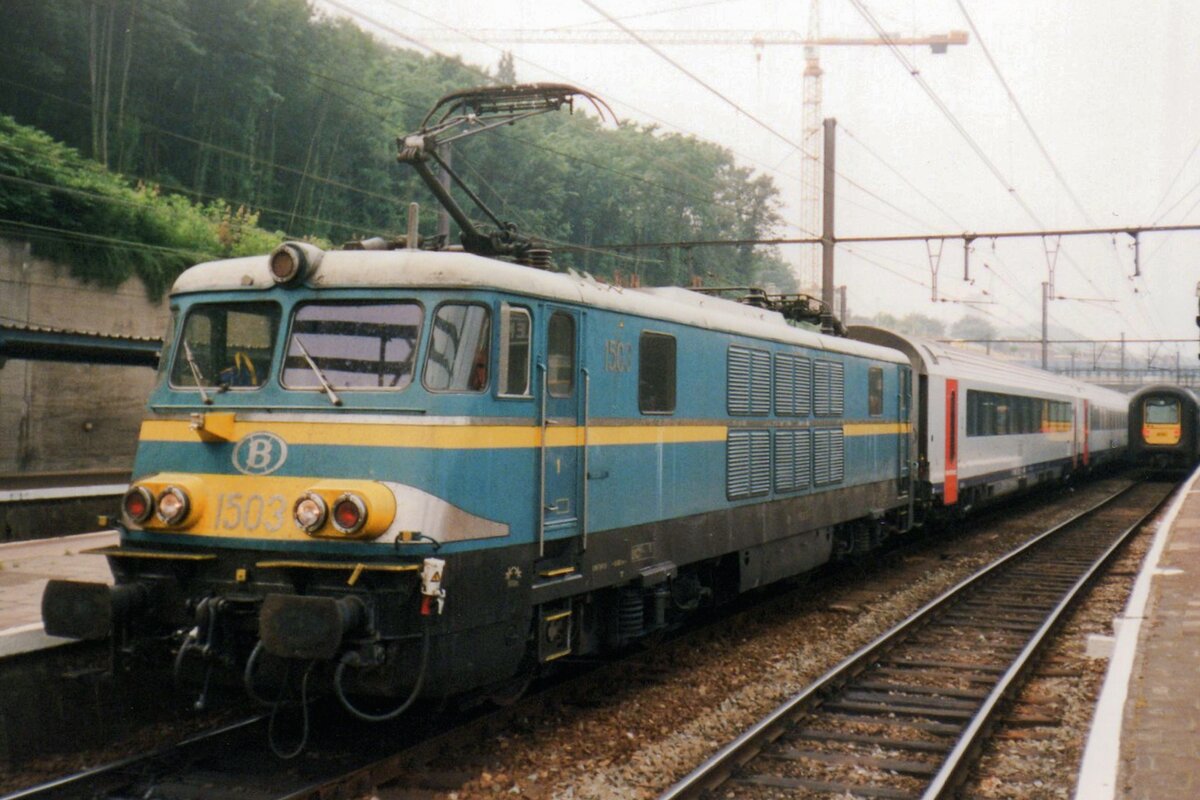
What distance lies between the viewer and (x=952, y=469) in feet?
62.8

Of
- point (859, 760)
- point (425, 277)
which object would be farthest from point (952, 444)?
point (425, 277)

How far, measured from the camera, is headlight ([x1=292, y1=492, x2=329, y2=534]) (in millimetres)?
6371

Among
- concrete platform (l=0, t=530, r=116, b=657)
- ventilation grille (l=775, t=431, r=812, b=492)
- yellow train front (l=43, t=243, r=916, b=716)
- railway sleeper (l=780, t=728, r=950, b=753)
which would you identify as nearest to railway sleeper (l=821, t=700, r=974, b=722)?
railway sleeper (l=780, t=728, r=950, b=753)

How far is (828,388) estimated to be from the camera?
43.2 ft

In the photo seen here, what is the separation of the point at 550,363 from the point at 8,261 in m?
19.0

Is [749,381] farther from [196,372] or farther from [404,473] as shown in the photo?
[196,372]

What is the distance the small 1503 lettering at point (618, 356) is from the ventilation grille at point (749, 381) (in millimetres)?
2042

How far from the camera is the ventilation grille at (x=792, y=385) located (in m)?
11.6

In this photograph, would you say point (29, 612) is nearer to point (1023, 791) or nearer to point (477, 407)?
point (477, 407)

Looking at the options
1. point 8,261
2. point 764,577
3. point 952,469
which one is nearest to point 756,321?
point 764,577

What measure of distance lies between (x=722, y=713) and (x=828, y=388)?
18.4 feet

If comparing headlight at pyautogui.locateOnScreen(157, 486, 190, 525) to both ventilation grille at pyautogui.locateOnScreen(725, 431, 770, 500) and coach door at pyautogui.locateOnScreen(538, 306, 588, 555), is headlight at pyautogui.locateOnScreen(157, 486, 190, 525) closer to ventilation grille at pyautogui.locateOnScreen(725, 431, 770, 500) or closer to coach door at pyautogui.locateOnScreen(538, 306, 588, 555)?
coach door at pyautogui.locateOnScreen(538, 306, 588, 555)

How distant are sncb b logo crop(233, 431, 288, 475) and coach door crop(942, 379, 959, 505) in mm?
14202

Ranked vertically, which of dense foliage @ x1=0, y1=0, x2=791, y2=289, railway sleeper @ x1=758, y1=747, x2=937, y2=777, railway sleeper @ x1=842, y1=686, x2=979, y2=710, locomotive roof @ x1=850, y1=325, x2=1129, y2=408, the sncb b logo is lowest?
railway sleeper @ x1=758, y1=747, x2=937, y2=777
